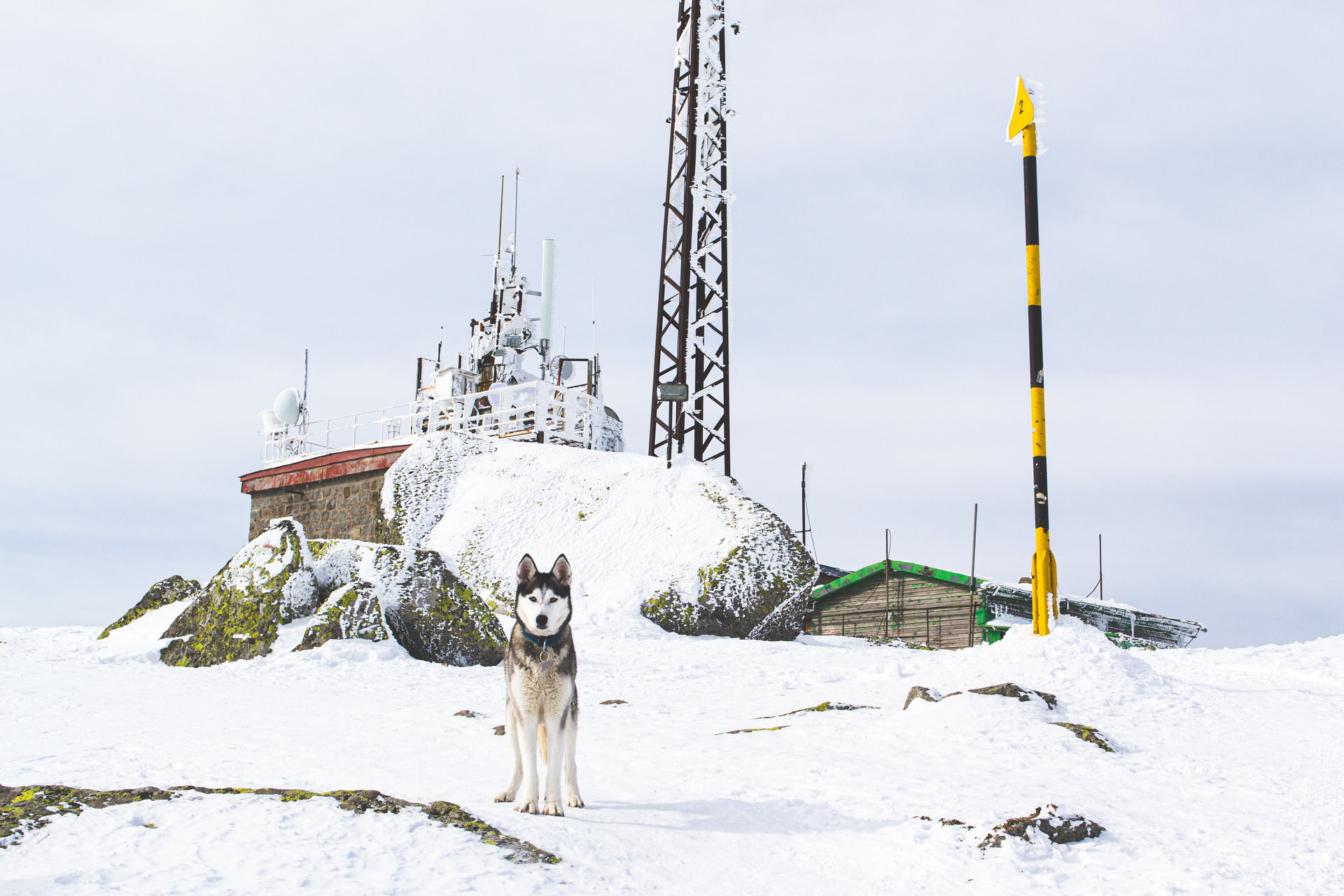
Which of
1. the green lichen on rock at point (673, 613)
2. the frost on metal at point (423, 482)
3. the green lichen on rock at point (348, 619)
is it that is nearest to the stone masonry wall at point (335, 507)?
the frost on metal at point (423, 482)

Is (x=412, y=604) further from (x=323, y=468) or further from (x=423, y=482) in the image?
(x=323, y=468)

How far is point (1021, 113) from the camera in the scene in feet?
41.9

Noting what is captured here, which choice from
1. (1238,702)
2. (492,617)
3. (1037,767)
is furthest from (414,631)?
(1238,702)

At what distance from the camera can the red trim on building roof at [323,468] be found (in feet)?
72.1

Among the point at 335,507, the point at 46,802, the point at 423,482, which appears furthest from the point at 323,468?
the point at 46,802

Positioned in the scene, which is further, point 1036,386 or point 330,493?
point 330,493

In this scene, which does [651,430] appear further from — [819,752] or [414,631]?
[819,752]

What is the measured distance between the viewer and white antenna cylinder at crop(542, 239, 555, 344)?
1145 inches

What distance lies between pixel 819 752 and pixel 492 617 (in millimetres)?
7892

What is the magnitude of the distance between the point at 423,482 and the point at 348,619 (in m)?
7.49

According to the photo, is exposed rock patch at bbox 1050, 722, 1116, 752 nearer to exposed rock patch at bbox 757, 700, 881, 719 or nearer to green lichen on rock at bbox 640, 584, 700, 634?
exposed rock patch at bbox 757, 700, 881, 719

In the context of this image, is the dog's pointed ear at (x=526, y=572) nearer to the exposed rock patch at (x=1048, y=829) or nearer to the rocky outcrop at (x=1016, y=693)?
the exposed rock patch at (x=1048, y=829)

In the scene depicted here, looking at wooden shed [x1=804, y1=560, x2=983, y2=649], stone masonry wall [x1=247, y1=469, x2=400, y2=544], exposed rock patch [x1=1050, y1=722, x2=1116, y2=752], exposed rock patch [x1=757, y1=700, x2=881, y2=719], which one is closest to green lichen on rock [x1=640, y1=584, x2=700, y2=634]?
stone masonry wall [x1=247, y1=469, x2=400, y2=544]

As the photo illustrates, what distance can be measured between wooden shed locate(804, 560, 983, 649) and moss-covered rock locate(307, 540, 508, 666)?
1372 centimetres
